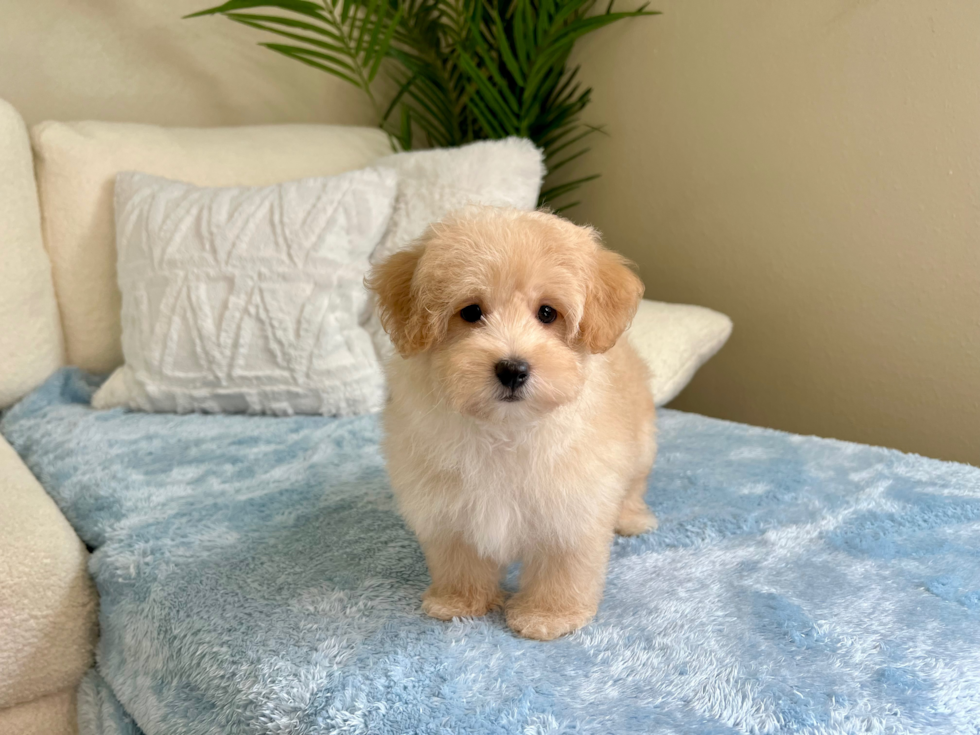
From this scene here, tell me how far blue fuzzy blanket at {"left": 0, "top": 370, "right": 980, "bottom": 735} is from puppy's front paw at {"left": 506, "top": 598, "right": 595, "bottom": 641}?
18mm

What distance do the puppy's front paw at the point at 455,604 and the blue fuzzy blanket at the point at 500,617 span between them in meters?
0.02

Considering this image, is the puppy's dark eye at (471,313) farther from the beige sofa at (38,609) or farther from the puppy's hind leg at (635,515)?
the beige sofa at (38,609)

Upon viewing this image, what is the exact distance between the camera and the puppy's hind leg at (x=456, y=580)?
1142 mm

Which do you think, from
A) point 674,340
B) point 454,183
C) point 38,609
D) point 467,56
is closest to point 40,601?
point 38,609

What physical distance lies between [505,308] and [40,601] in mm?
1005

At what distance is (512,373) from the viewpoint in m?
0.99

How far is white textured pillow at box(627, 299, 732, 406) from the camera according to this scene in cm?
209

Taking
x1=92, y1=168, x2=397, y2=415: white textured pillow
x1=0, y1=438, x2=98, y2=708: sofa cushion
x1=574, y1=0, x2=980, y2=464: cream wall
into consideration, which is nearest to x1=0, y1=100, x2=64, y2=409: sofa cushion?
x1=92, y1=168, x2=397, y2=415: white textured pillow

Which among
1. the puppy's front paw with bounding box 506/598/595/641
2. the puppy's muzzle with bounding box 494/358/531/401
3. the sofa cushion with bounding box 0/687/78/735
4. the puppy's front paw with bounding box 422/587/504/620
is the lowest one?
the sofa cushion with bounding box 0/687/78/735

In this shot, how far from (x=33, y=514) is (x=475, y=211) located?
1016mm

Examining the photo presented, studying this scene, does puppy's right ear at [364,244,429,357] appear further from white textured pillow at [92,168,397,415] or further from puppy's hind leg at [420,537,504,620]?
white textured pillow at [92,168,397,415]

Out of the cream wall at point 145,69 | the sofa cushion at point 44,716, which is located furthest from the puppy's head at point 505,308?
the cream wall at point 145,69

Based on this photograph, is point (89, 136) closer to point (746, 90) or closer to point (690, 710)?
point (746, 90)

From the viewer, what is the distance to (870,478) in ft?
5.26
